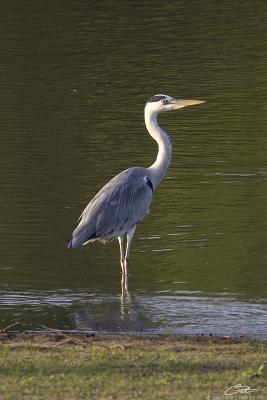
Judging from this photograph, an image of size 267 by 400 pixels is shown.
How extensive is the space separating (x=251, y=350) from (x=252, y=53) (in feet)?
51.9

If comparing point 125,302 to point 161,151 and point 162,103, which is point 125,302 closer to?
point 161,151

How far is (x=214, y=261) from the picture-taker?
10.9 metres

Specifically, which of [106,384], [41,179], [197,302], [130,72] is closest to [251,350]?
[106,384]

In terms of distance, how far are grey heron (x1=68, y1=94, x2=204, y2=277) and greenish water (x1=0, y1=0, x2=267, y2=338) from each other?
1.22 feet

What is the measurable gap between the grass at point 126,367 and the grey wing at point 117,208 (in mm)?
2367

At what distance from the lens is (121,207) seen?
10.6m

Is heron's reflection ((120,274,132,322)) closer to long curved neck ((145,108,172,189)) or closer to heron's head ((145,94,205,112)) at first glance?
long curved neck ((145,108,172,189))

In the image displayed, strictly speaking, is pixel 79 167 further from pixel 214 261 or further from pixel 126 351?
pixel 126 351

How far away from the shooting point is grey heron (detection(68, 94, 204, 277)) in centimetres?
1037

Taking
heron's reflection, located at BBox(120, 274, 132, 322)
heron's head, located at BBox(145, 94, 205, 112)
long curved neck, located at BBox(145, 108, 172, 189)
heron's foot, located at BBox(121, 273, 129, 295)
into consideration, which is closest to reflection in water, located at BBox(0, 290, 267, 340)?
heron's reflection, located at BBox(120, 274, 132, 322)

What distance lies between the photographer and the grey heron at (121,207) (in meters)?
10.4

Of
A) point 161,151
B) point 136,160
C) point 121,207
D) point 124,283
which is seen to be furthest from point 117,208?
point 136,160
